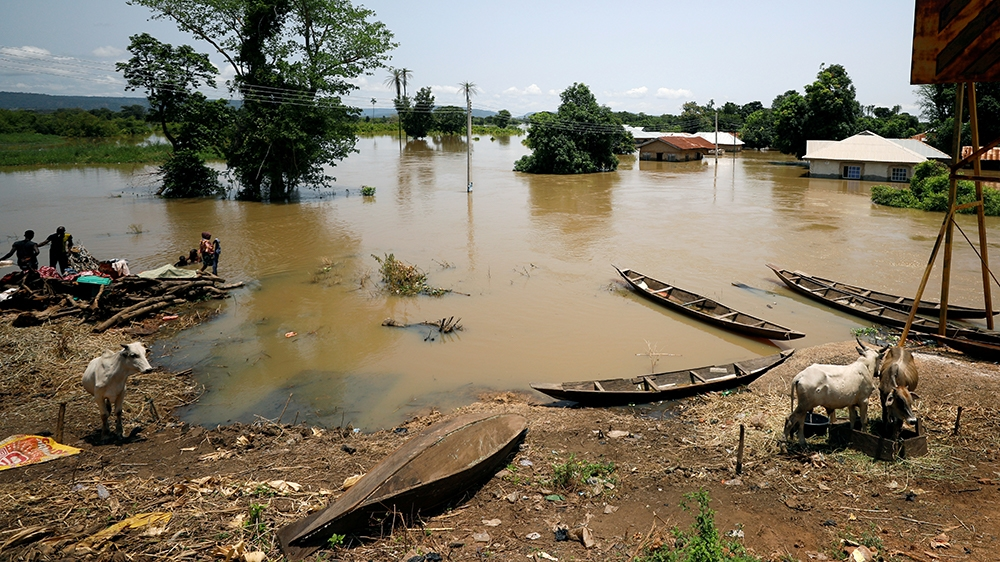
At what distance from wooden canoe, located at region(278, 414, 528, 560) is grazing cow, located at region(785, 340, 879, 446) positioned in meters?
3.24

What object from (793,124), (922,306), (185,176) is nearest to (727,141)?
(793,124)

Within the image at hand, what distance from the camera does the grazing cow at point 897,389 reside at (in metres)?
6.15

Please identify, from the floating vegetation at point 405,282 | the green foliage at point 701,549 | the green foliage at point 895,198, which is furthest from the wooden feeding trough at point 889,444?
the green foliage at point 895,198

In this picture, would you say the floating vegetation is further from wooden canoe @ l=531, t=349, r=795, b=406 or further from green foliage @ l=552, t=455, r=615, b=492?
green foliage @ l=552, t=455, r=615, b=492

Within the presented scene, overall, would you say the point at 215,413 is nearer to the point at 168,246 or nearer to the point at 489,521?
the point at 489,521

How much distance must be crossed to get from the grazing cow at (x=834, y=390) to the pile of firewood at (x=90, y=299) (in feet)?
40.3

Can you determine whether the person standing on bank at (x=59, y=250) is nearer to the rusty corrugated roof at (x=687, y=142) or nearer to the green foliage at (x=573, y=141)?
the green foliage at (x=573, y=141)

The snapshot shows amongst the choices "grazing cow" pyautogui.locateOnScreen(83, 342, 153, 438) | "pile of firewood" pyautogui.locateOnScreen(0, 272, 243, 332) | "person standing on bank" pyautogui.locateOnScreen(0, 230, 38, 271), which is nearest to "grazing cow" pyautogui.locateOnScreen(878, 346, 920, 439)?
"grazing cow" pyautogui.locateOnScreen(83, 342, 153, 438)

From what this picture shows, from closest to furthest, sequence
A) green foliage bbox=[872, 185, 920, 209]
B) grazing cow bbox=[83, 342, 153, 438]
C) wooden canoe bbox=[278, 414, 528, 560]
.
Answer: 1. wooden canoe bbox=[278, 414, 528, 560]
2. grazing cow bbox=[83, 342, 153, 438]
3. green foliage bbox=[872, 185, 920, 209]

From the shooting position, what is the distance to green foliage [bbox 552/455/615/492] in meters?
6.14

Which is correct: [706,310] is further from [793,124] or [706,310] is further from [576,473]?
[793,124]

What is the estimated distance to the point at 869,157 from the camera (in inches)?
1458

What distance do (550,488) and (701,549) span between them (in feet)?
6.50

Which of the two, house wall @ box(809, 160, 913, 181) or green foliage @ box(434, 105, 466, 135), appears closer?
house wall @ box(809, 160, 913, 181)
